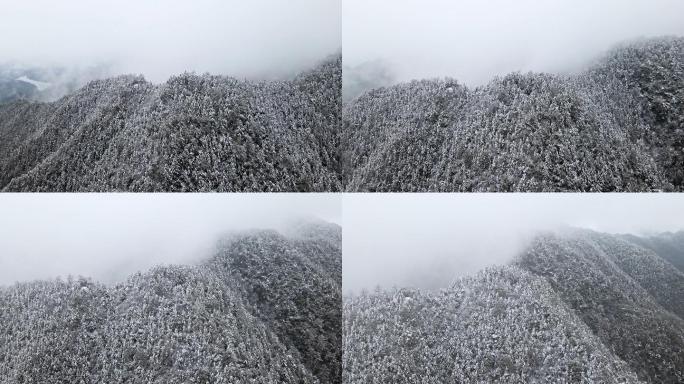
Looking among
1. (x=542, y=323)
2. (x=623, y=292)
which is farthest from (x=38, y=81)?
(x=623, y=292)

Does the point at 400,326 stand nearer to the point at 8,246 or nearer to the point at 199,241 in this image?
the point at 199,241

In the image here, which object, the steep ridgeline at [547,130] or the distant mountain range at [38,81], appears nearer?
the steep ridgeline at [547,130]

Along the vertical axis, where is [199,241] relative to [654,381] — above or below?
above

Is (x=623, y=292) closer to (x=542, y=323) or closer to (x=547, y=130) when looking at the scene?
(x=542, y=323)

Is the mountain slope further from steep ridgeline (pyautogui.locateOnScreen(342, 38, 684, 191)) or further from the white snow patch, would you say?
the white snow patch

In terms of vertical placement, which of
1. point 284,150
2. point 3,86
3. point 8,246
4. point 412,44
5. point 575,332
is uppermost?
point 412,44

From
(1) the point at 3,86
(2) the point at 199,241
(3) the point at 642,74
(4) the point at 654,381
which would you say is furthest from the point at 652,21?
(1) the point at 3,86

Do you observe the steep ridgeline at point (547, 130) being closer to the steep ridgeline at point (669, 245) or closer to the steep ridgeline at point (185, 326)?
the steep ridgeline at point (669, 245)

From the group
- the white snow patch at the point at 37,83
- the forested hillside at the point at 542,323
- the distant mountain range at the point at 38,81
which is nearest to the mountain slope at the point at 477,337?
the forested hillside at the point at 542,323
